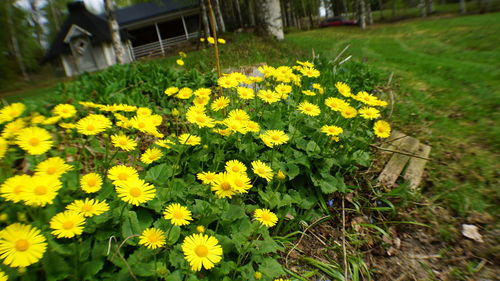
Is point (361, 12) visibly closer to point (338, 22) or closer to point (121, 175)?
point (338, 22)

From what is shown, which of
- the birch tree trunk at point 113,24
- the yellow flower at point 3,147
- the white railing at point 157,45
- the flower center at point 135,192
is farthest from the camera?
the white railing at point 157,45

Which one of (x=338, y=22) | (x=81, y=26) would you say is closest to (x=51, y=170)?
(x=81, y=26)

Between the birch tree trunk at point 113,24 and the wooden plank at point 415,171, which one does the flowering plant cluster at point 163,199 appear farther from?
the birch tree trunk at point 113,24

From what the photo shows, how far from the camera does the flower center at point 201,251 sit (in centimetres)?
110

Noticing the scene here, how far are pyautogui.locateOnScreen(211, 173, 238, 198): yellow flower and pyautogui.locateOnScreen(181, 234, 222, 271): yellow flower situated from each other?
22 centimetres

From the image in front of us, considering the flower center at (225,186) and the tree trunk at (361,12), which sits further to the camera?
the tree trunk at (361,12)

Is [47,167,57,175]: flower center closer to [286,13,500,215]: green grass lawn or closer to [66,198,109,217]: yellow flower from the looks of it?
[66,198,109,217]: yellow flower

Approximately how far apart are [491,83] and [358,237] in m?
3.38

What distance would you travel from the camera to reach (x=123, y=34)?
2061cm


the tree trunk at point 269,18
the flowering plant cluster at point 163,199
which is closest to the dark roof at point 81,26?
the tree trunk at point 269,18

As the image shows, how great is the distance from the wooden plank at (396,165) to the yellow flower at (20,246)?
87.6 inches

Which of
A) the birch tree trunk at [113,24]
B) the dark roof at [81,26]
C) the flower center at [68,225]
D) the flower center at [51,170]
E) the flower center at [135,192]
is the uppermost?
the dark roof at [81,26]

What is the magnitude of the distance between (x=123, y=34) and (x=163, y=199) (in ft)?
75.1

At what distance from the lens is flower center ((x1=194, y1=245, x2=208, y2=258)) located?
110cm
